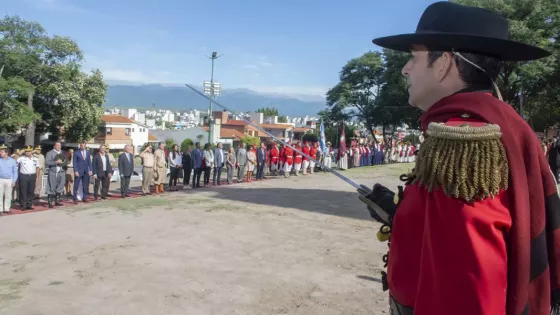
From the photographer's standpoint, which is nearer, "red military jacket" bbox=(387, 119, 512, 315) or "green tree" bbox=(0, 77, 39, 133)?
"red military jacket" bbox=(387, 119, 512, 315)

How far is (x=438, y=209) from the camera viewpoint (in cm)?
115

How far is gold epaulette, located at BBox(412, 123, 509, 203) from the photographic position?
1.13 metres

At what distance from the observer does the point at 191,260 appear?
626 cm

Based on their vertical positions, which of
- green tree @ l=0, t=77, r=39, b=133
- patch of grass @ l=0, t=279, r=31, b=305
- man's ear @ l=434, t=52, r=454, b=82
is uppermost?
green tree @ l=0, t=77, r=39, b=133

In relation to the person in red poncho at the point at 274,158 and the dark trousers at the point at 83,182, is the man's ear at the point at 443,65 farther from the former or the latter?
the person in red poncho at the point at 274,158

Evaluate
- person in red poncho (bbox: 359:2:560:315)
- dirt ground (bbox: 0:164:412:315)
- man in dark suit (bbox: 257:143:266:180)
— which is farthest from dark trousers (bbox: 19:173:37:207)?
person in red poncho (bbox: 359:2:560:315)

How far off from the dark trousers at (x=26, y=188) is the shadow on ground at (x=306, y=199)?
4.81 m

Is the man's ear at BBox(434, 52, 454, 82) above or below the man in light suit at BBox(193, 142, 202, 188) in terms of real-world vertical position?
above

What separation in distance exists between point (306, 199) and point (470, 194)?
11272 millimetres

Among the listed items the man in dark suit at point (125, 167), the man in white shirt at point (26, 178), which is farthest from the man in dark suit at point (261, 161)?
the man in white shirt at point (26, 178)

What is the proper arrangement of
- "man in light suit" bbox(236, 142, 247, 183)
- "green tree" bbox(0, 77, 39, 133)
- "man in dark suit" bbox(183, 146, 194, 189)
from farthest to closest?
"green tree" bbox(0, 77, 39, 133)
"man in light suit" bbox(236, 142, 247, 183)
"man in dark suit" bbox(183, 146, 194, 189)

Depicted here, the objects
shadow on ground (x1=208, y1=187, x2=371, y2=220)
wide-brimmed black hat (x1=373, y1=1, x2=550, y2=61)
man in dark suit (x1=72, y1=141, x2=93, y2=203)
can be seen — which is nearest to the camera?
wide-brimmed black hat (x1=373, y1=1, x2=550, y2=61)

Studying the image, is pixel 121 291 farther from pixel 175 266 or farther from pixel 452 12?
pixel 452 12

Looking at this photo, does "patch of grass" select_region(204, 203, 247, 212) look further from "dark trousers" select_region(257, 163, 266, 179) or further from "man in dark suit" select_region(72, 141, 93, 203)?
"dark trousers" select_region(257, 163, 266, 179)
